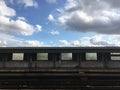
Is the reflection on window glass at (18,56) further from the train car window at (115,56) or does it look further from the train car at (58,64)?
the train car window at (115,56)

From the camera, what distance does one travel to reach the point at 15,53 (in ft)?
99.5

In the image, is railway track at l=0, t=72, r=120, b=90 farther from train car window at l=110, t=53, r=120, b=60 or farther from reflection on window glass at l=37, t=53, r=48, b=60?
train car window at l=110, t=53, r=120, b=60

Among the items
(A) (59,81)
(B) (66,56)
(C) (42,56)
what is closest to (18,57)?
(C) (42,56)

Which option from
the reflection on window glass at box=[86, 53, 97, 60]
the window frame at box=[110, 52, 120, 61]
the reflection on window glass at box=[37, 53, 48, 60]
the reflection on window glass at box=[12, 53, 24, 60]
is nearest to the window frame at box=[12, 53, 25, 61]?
the reflection on window glass at box=[12, 53, 24, 60]

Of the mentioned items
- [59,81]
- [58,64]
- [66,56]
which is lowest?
[59,81]

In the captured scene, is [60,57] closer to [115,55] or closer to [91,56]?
[91,56]

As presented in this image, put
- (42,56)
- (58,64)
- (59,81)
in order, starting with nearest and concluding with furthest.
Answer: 1. (59,81)
2. (58,64)
3. (42,56)

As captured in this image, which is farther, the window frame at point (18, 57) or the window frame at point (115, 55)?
the window frame at point (18, 57)

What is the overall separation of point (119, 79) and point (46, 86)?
681cm

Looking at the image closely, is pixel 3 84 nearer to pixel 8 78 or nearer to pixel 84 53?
pixel 8 78

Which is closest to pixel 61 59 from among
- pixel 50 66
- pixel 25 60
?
pixel 50 66

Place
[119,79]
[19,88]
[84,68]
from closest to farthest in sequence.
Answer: [19,88] → [119,79] → [84,68]

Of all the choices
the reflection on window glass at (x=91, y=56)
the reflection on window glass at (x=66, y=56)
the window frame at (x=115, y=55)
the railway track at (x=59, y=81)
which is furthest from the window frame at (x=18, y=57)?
the window frame at (x=115, y=55)

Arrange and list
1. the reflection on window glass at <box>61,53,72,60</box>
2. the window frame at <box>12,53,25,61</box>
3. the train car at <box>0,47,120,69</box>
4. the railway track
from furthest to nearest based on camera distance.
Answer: the window frame at <box>12,53,25,61</box>
the reflection on window glass at <box>61,53,72,60</box>
the train car at <box>0,47,120,69</box>
the railway track
